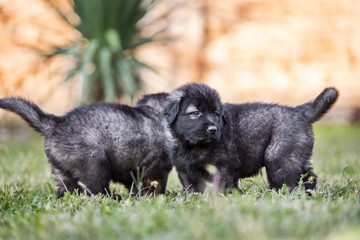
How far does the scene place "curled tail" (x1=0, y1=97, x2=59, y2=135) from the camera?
14.4ft

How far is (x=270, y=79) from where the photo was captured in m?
12.9

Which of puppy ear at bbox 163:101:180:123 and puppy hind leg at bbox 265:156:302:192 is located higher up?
puppy ear at bbox 163:101:180:123

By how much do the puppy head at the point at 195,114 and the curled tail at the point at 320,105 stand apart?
1.97ft

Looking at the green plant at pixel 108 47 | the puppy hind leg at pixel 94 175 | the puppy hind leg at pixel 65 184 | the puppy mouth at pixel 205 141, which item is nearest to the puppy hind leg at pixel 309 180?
the puppy mouth at pixel 205 141

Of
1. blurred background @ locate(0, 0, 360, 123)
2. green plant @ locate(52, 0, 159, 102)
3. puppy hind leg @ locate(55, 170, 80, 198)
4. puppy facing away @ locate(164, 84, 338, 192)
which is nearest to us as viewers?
puppy facing away @ locate(164, 84, 338, 192)

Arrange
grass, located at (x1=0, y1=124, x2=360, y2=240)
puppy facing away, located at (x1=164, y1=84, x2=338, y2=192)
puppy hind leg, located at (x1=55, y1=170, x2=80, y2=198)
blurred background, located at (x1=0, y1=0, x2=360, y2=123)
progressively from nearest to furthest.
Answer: grass, located at (x1=0, y1=124, x2=360, y2=240)
puppy facing away, located at (x1=164, y1=84, x2=338, y2=192)
puppy hind leg, located at (x1=55, y1=170, x2=80, y2=198)
blurred background, located at (x1=0, y1=0, x2=360, y2=123)

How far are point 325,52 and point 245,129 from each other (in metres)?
8.86

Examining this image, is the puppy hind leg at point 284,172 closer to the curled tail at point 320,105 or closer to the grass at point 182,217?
the grass at point 182,217

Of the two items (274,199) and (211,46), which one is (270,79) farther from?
(274,199)

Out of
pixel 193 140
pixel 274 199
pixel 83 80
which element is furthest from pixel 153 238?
pixel 83 80

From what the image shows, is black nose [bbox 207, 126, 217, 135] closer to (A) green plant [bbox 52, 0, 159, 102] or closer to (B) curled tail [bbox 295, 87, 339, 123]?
(B) curled tail [bbox 295, 87, 339, 123]

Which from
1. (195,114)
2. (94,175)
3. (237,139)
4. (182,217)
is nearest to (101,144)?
(94,175)

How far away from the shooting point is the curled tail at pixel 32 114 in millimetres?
4391

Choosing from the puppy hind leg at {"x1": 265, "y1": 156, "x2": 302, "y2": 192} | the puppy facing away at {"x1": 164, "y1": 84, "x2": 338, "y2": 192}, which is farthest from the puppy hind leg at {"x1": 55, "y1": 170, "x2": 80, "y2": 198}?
the puppy hind leg at {"x1": 265, "y1": 156, "x2": 302, "y2": 192}
